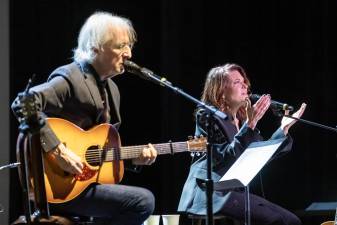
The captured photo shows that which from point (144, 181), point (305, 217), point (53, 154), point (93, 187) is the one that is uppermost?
point (53, 154)

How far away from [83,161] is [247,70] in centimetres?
266

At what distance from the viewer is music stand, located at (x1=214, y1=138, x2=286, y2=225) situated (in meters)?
3.73

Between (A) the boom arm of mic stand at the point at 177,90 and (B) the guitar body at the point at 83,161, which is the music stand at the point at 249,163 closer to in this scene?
(A) the boom arm of mic stand at the point at 177,90

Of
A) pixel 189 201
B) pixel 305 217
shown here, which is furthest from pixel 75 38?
pixel 305 217

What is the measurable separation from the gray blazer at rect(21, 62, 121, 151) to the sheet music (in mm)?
855

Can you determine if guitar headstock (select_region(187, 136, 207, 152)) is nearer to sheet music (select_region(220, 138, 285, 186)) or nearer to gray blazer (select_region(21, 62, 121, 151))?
sheet music (select_region(220, 138, 285, 186))

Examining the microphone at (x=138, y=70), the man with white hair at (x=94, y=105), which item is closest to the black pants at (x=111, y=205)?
the man with white hair at (x=94, y=105)

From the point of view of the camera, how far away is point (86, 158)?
360 centimetres

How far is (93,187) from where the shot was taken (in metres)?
3.56

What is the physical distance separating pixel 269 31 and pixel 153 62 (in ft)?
3.59

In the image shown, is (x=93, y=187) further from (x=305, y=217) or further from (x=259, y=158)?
(x=305, y=217)

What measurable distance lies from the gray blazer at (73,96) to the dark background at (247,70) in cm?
184

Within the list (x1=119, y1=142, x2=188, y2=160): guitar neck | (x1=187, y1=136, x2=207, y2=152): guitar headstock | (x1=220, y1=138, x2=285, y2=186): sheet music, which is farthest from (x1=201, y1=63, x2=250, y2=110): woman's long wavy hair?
(x1=220, y1=138, x2=285, y2=186): sheet music

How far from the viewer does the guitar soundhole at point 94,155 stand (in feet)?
11.8
